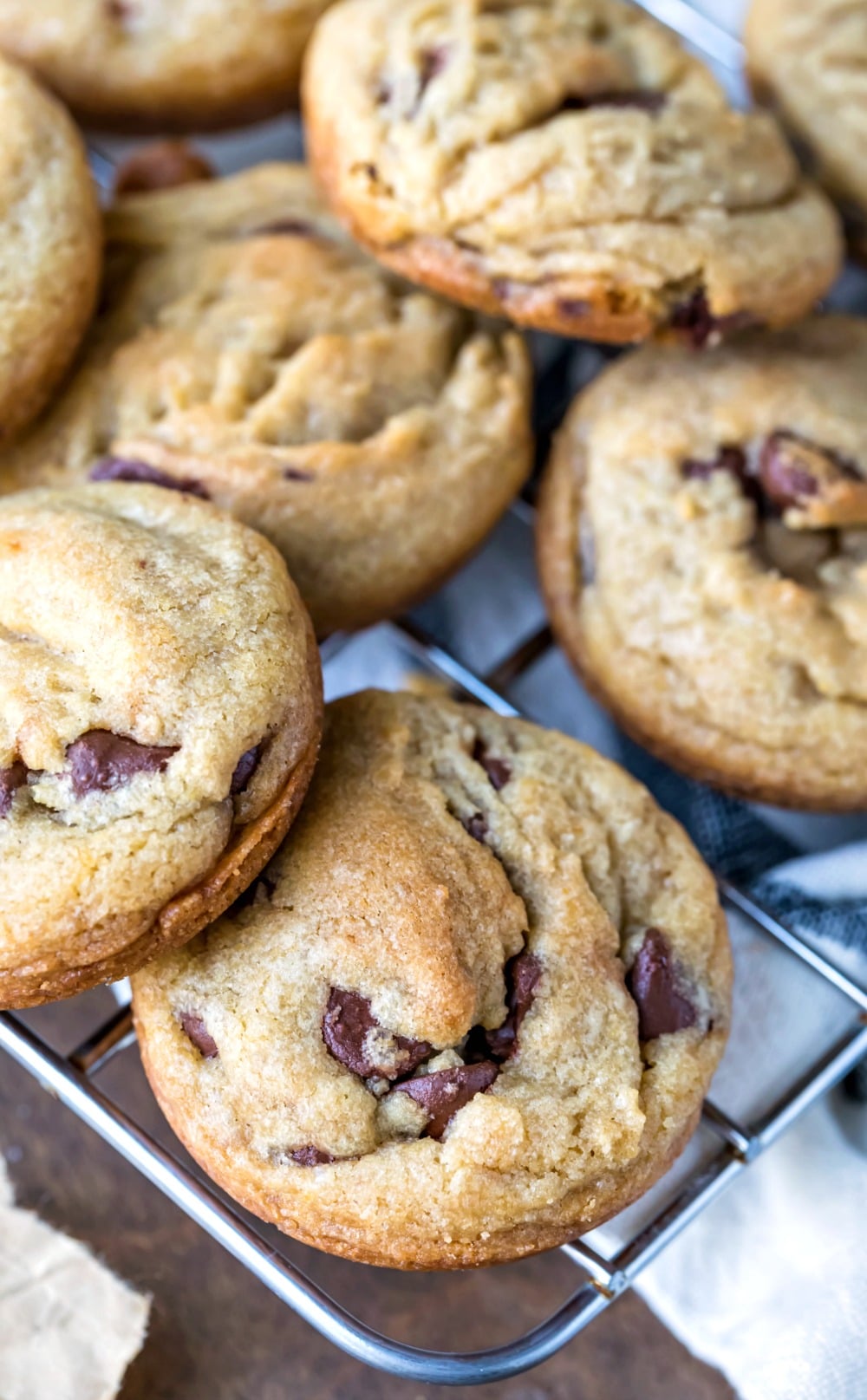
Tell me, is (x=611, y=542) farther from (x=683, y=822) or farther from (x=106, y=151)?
(x=106, y=151)

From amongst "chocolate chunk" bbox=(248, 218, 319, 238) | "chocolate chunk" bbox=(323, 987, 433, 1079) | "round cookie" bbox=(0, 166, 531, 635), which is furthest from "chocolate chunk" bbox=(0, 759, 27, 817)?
"chocolate chunk" bbox=(248, 218, 319, 238)

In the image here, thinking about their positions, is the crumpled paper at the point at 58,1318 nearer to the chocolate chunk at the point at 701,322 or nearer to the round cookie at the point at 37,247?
the round cookie at the point at 37,247

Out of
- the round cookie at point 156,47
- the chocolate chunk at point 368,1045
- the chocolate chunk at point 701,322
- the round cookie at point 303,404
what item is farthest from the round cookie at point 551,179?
the chocolate chunk at point 368,1045

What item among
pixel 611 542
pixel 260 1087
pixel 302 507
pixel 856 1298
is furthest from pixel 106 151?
pixel 856 1298

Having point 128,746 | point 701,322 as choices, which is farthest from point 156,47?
point 128,746

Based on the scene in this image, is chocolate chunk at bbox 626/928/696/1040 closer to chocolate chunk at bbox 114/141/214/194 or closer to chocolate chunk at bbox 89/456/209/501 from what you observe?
chocolate chunk at bbox 89/456/209/501

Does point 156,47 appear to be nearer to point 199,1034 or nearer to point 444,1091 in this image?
point 199,1034
